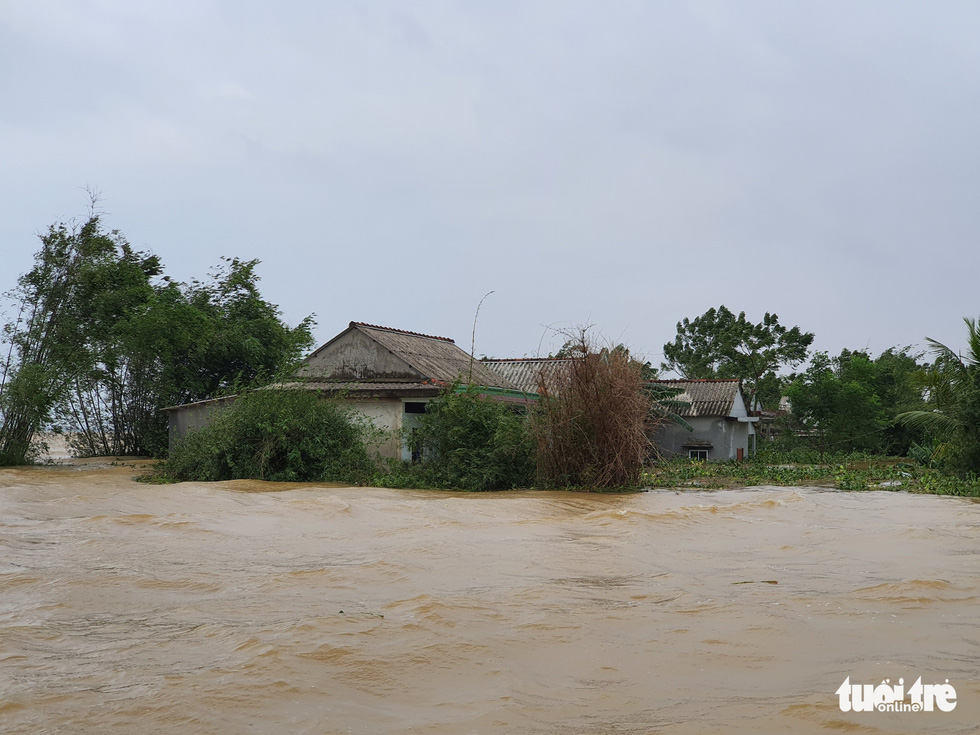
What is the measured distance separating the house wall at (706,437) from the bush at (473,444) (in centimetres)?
1550

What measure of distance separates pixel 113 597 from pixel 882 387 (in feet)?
117

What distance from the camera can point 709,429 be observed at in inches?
1237

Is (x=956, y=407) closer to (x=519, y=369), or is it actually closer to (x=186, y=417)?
(x=519, y=369)

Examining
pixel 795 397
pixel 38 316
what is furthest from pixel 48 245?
pixel 795 397

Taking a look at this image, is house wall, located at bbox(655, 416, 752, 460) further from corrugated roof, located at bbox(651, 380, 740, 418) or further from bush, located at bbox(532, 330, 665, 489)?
bush, located at bbox(532, 330, 665, 489)

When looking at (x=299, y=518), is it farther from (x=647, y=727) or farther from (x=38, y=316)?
(x=38, y=316)

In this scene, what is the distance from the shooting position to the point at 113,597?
636cm

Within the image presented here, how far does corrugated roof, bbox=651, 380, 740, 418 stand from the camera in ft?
102

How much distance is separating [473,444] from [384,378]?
20.8 feet

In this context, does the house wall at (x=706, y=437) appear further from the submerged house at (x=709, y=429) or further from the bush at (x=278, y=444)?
the bush at (x=278, y=444)

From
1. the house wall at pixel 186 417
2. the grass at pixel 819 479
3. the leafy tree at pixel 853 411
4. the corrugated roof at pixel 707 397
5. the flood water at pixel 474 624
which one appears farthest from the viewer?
the leafy tree at pixel 853 411

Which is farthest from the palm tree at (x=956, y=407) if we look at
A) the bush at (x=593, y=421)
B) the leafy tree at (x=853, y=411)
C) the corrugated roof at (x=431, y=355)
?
the leafy tree at (x=853, y=411)

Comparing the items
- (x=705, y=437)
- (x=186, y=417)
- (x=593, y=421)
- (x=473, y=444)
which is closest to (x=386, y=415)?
(x=473, y=444)

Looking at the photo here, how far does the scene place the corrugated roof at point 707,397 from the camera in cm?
3106
